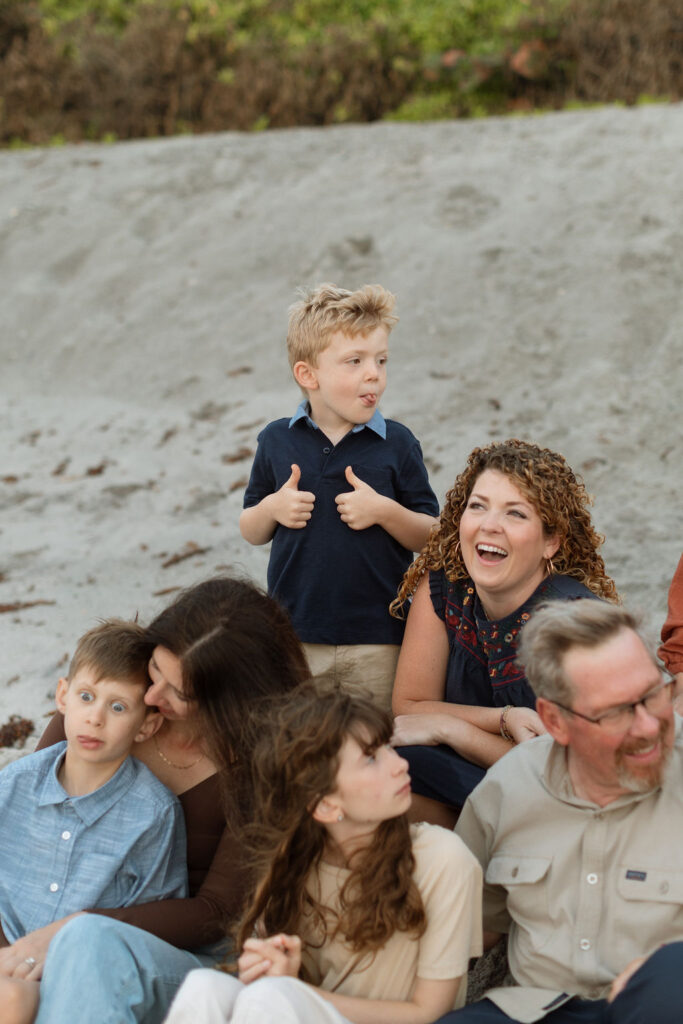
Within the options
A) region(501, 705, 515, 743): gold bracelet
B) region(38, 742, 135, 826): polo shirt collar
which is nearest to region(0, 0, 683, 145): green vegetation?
region(501, 705, 515, 743): gold bracelet

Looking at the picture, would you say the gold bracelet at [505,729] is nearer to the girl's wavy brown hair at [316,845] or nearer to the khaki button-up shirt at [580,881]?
the khaki button-up shirt at [580,881]

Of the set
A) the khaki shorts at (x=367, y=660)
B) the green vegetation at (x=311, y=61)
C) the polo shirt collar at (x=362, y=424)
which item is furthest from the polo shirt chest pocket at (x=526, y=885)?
the green vegetation at (x=311, y=61)

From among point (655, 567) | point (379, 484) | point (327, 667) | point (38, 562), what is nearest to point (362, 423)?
point (379, 484)

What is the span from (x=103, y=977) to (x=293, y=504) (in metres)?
1.45

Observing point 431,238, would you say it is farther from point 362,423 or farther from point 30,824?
point 30,824

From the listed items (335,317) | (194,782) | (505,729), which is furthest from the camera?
(335,317)

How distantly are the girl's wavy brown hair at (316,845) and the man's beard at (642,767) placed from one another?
46cm

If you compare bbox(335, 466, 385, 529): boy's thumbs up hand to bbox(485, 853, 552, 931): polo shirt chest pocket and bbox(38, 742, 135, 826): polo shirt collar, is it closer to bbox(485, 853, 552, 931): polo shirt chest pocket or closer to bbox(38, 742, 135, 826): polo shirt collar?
bbox(38, 742, 135, 826): polo shirt collar

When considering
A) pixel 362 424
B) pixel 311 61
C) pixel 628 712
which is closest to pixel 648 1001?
pixel 628 712

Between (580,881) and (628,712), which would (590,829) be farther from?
(628,712)

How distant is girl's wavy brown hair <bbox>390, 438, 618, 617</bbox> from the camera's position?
2939 millimetres

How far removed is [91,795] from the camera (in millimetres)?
2660

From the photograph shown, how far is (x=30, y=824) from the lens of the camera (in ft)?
8.84

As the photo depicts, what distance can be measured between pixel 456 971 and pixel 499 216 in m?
7.24
